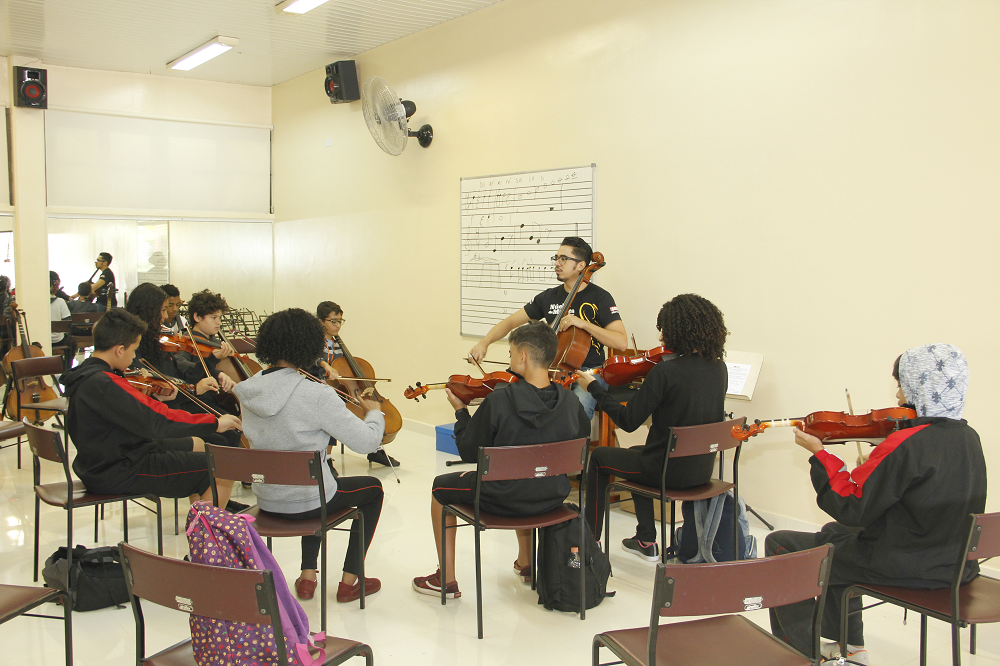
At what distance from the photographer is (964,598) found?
2111 millimetres

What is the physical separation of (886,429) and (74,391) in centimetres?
292

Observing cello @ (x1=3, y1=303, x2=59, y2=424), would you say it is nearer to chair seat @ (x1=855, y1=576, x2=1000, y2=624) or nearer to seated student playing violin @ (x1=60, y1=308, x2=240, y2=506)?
seated student playing violin @ (x1=60, y1=308, x2=240, y2=506)

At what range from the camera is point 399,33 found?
235 inches

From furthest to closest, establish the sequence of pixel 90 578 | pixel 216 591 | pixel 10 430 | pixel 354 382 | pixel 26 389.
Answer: pixel 26 389 < pixel 354 382 < pixel 10 430 < pixel 90 578 < pixel 216 591

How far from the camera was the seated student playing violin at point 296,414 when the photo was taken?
9.10 ft

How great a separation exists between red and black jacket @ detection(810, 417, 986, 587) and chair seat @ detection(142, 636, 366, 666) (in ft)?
4.43

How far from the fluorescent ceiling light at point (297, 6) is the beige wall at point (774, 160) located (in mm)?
970

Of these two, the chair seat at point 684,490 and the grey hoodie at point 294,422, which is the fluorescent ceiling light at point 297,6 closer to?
the grey hoodie at point 294,422

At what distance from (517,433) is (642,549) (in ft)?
3.66

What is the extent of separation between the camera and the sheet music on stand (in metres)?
3.70

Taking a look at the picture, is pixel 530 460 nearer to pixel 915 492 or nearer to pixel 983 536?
pixel 915 492

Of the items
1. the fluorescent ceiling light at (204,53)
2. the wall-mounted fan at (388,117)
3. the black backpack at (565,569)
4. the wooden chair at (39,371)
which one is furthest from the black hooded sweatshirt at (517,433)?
the fluorescent ceiling light at (204,53)

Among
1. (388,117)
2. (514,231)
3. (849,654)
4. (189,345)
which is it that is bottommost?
(849,654)

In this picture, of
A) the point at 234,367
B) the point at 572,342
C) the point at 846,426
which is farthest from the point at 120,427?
the point at 846,426
